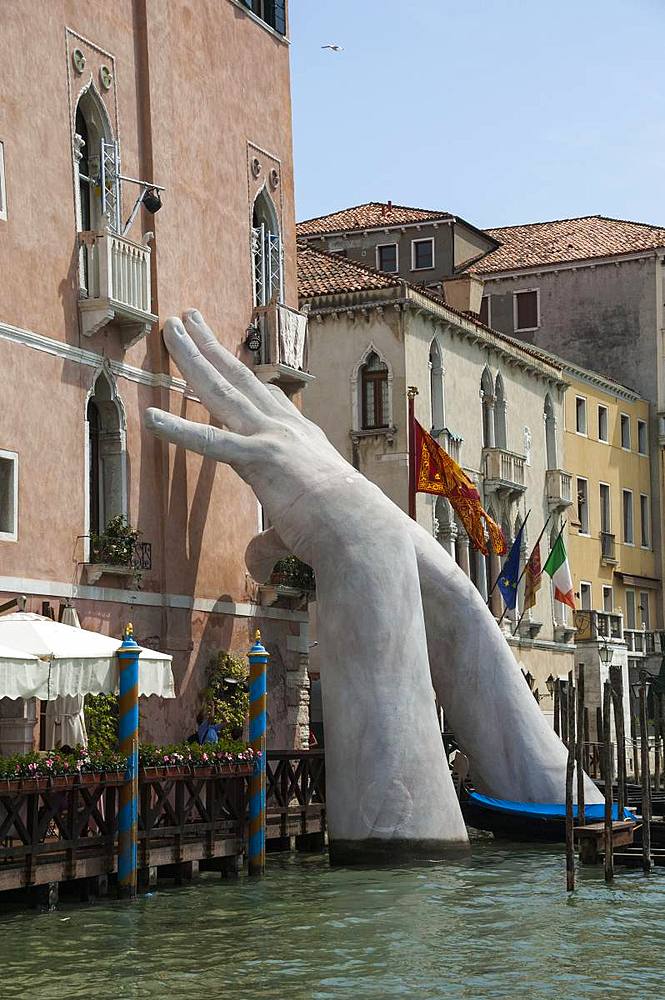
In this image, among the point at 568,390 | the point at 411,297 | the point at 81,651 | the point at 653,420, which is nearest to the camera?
the point at 81,651

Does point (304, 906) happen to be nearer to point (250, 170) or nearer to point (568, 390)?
point (250, 170)

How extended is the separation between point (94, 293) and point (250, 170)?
579 centimetres

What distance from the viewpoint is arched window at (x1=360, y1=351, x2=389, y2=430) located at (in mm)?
39812

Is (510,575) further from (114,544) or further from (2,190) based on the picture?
(2,190)

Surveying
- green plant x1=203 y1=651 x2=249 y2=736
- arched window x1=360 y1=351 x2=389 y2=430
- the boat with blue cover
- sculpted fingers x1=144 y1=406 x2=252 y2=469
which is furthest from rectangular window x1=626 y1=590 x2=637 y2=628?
sculpted fingers x1=144 y1=406 x2=252 y2=469

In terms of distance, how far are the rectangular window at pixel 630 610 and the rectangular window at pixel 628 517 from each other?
1.43 meters

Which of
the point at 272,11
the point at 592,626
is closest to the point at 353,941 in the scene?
the point at 272,11

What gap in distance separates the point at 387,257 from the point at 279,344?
2153 centimetres

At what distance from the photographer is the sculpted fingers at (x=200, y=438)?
23.7 metres

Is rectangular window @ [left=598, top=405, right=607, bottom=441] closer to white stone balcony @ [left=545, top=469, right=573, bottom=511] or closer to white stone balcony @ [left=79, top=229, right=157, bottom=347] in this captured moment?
white stone balcony @ [left=545, top=469, right=573, bottom=511]

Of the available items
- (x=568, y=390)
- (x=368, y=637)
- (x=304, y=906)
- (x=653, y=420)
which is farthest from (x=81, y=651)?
(x=653, y=420)

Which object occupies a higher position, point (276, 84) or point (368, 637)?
point (276, 84)

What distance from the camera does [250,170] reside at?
2908cm

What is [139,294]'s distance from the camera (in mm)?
24734
